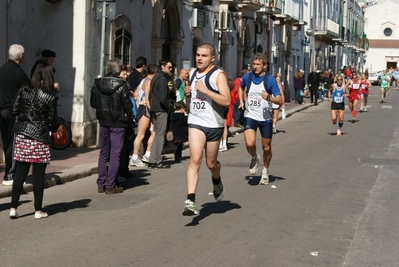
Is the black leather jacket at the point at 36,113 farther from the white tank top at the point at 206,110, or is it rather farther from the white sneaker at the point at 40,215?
the white tank top at the point at 206,110

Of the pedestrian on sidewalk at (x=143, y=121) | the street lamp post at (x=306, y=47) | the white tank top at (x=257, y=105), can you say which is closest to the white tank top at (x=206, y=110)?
the white tank top at (x=257, y=105)

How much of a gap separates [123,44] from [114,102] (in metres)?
9.35

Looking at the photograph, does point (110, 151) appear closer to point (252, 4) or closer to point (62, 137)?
point (62, 137)

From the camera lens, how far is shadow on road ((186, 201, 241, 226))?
31.3 feet

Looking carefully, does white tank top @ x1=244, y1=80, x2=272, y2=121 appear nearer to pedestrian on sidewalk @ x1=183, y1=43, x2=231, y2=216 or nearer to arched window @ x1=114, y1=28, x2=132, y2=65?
pedestrian on sidewalk @ x1=183, y1=43, x2=231, y2=216

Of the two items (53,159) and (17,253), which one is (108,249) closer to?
(17,253)

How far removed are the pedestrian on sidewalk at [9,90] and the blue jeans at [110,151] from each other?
1200mm

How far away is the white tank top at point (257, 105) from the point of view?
41.1ft

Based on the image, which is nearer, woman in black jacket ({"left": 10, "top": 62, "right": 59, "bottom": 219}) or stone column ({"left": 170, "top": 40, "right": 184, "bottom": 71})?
woman in black jacket ({"left": 10, "top": 62, "right": 59, "bottom": 219})

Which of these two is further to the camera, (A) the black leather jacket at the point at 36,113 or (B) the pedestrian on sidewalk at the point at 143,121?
(B) the pedestrian on sidewalk at the point at 143,121

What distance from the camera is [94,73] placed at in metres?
18.0

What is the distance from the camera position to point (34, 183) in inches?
375

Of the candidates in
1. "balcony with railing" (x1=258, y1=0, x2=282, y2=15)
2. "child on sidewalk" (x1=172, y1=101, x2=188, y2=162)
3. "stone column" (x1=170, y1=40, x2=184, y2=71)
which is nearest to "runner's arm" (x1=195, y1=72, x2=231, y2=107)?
"child on sidewalk" (x1=172, y1=101, x2=188, y2=162)

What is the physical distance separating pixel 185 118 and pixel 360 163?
3333 mm
